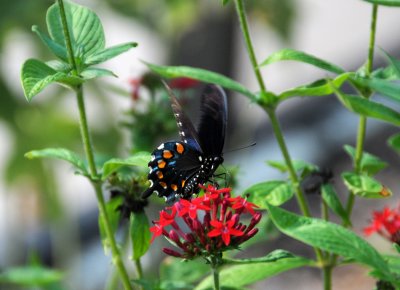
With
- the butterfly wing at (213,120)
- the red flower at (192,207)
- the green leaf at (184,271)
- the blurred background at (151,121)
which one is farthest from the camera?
the blurred background at (151,121)

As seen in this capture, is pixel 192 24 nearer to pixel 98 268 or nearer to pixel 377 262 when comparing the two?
pixel 98 268

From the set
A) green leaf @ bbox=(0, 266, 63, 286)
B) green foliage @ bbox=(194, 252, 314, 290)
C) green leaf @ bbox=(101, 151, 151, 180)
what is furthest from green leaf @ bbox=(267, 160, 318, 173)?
green leaf @ bbox=(0, 266, 63, 286)

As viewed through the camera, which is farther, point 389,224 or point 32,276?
point 32,276

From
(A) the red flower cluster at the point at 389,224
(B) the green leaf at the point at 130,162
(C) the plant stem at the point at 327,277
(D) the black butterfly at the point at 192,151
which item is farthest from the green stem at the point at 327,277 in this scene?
(B) the green leaf at the point at 130,162

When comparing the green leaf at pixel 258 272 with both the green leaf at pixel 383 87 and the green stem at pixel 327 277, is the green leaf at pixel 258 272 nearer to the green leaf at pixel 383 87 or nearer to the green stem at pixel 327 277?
the green stem at pixel 327 277

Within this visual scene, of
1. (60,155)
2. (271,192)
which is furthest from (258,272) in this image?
(60,155)

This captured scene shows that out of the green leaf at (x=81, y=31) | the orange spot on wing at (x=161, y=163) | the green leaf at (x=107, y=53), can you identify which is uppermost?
the green leaf at (x=81, y=31)

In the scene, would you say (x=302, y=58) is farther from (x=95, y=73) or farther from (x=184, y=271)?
(x=184, y=271)
